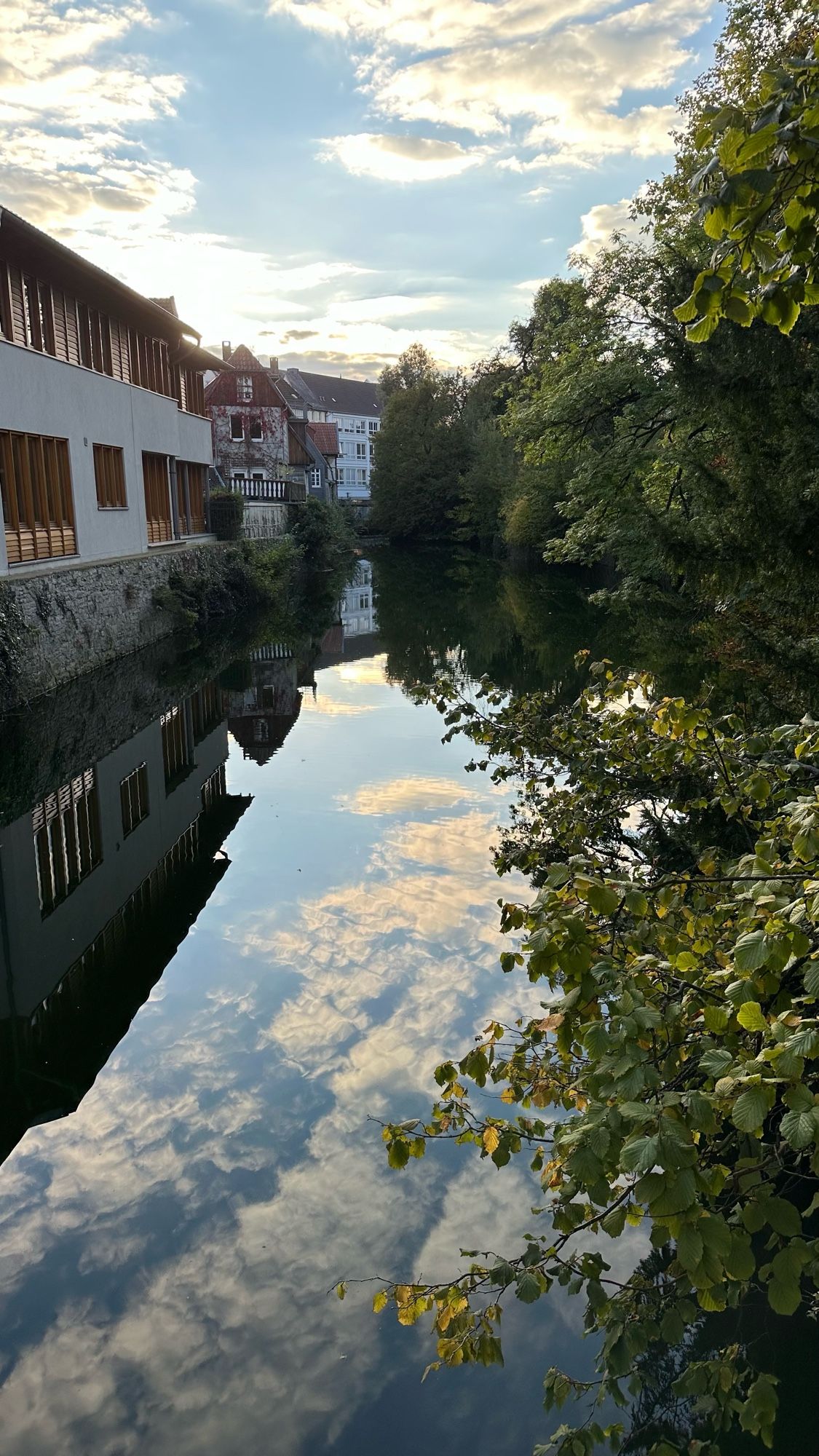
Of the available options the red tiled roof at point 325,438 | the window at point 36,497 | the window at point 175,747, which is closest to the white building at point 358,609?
the window at point 36,497

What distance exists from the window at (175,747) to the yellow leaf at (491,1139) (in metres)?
10.8

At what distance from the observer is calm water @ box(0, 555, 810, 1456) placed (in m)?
4.34

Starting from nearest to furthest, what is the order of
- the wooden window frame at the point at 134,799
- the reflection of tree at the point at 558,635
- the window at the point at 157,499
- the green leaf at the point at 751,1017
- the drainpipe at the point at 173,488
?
the green leaf at the point at 751,1017, the reflection of tree at the point at 558,635, the wooden window frame at the point at 134,799, the window at the point at 157,499, the drainpipe at the point at 173,488

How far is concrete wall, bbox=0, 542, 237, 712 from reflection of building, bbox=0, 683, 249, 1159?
9.15 ft

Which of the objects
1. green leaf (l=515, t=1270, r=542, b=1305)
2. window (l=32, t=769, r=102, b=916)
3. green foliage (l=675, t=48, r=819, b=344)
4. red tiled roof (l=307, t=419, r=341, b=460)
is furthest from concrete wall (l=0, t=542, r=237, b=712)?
red tiled roof (l=307, t=419, r=341, b=460)

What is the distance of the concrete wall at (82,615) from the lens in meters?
15.9

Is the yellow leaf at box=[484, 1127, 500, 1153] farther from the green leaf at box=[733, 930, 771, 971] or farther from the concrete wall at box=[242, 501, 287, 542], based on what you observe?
the concrete wall at box=[242, 501, 287, 542]

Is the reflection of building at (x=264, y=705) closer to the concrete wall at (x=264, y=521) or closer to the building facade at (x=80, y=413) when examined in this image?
the building facade at (x=80, y=413)

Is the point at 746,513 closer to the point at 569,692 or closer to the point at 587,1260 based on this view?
the point at 587,1260

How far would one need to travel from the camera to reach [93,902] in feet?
31.0

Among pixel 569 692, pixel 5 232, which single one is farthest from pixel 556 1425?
pixel 5 232

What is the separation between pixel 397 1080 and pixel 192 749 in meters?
9.32

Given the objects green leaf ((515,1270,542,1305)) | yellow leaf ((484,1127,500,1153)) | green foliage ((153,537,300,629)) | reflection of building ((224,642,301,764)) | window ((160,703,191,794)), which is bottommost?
reflection of building ((224,642,301,764))

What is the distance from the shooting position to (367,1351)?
4.57 m
